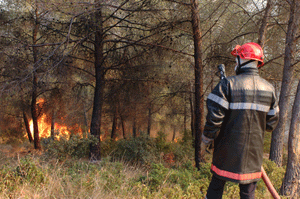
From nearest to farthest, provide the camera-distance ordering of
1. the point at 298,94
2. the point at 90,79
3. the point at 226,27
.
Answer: the point at 298,94
the point at 226,27
the point at 90,79

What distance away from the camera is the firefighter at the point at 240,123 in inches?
103

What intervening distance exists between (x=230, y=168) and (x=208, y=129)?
0.52m

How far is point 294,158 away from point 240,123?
2.44m

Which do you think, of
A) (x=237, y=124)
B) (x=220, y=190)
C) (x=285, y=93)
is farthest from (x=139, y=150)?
(x=237, y=124)

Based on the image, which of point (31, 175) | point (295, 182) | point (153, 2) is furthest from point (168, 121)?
point (31, 175)

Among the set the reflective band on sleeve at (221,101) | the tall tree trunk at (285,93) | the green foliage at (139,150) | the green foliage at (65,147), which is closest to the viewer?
the reflective band on sleeve at (221,101)

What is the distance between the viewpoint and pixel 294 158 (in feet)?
13.8

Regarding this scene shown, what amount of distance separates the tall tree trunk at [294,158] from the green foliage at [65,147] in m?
4.56

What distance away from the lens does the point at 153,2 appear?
7121 millimetres

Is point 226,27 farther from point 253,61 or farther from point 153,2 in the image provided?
point 253,61

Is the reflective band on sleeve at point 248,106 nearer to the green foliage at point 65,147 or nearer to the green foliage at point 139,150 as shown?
the green foliage at point 65,147

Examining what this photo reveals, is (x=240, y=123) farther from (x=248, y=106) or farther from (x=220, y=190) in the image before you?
(x=220, y=190)

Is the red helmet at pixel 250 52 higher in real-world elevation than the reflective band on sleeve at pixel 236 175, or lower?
higher

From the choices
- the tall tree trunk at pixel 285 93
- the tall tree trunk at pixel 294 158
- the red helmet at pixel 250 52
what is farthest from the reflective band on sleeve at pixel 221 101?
the tall tree trunk at pixel 285 93
